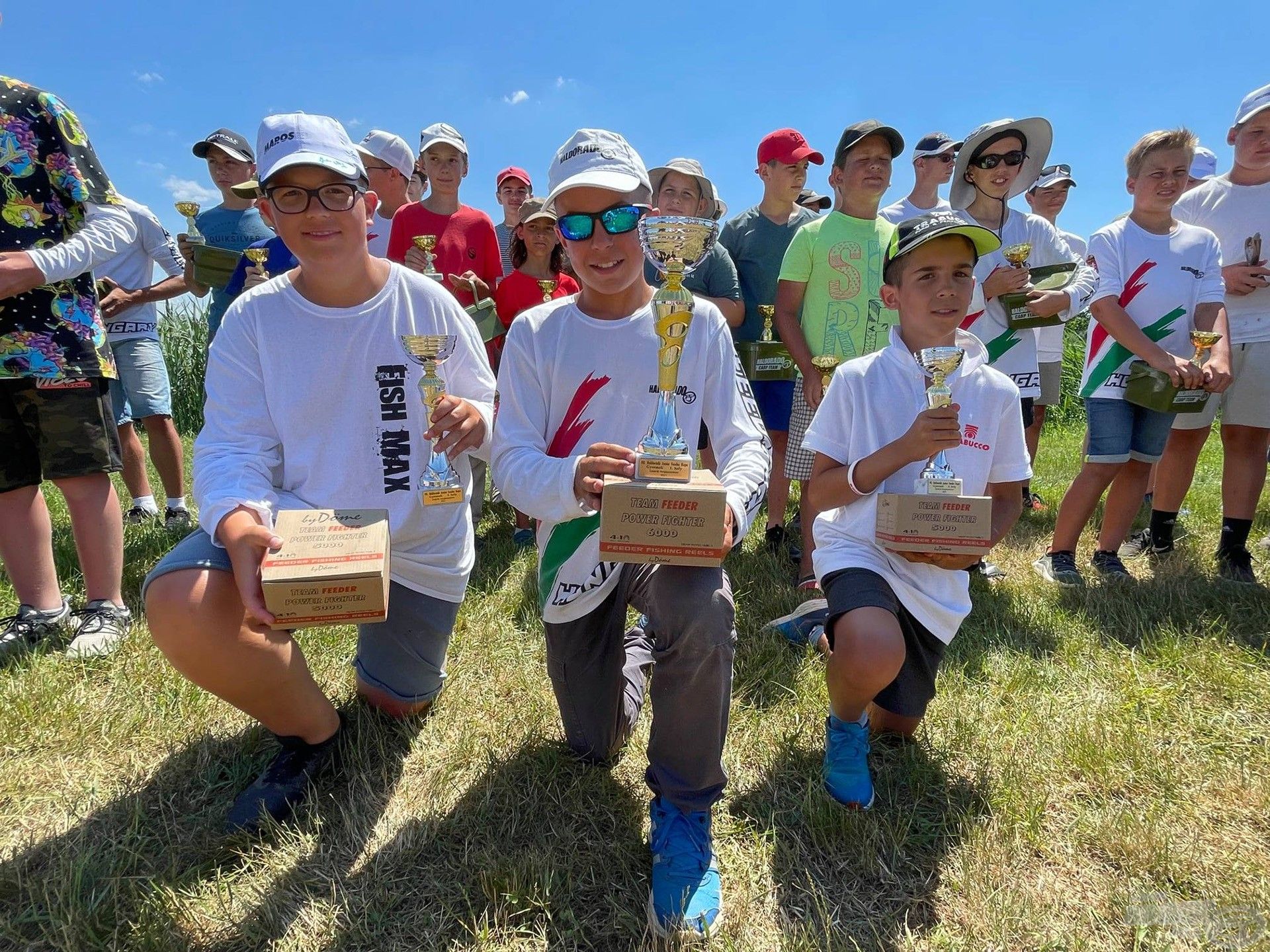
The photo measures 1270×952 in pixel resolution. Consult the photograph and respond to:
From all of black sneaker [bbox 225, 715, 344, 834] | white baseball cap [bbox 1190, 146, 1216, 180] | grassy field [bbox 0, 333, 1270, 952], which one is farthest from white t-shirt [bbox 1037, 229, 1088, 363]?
black sneaker [bbox 225, 715, 344, 834]

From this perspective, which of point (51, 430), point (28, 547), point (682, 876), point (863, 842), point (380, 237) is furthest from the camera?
point (380, 237)

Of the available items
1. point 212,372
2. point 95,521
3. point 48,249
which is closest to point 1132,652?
point 212,372

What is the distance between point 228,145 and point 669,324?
403 cm

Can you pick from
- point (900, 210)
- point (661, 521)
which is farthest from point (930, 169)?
point (661, 521)

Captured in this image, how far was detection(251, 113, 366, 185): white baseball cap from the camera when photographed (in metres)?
2.02

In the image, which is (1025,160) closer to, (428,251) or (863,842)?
(428,251)

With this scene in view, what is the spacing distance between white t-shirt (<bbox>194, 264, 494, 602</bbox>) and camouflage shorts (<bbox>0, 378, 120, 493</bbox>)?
1196 millimetres

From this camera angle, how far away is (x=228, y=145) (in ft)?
14.3

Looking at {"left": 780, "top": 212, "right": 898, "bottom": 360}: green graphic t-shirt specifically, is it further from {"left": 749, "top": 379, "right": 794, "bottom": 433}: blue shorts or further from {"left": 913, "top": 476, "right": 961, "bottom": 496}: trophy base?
{"left": 913, "top": 476, "right": 961, "bottom": 496}: trophy base

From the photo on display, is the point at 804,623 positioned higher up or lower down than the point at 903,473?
lower down

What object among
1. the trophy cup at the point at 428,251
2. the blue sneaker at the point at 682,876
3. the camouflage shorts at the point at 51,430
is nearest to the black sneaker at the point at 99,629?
the camouflage shorts at the point at 51,430

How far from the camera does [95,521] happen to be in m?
3.07

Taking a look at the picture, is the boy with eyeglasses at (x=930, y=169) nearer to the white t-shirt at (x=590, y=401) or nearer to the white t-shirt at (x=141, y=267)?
the white t-shirt at (x=590, y=401)

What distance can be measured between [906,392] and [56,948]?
279 cm
